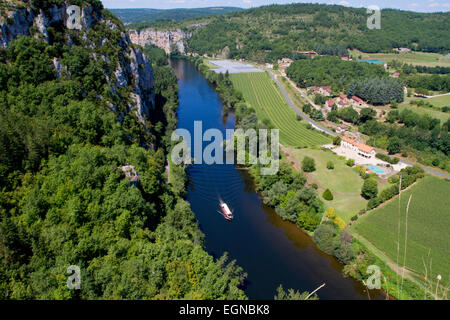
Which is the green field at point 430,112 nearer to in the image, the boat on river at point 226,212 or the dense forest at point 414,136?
the dense forest at point 414,136

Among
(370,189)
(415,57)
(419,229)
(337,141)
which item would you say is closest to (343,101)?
(337,141)

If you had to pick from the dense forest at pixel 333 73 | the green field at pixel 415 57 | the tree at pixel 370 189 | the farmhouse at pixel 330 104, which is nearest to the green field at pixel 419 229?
the tree at pixel 370 189

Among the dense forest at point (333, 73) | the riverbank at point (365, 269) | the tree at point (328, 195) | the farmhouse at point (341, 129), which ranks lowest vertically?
the riverbank at point (365, 269)

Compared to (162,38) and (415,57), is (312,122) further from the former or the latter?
(162,38)

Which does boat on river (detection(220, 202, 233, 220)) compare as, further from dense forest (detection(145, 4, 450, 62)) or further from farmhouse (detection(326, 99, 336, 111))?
dense forest (detection(145, 4, 450, 62))

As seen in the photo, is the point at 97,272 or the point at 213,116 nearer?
the point at 97,272

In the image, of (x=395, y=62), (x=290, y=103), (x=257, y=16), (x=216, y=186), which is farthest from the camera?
(x=257, y=16)

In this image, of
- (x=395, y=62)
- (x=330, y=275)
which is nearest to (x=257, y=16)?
(x=395, y=62)

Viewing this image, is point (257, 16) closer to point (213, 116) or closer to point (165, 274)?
point (213, 116)
